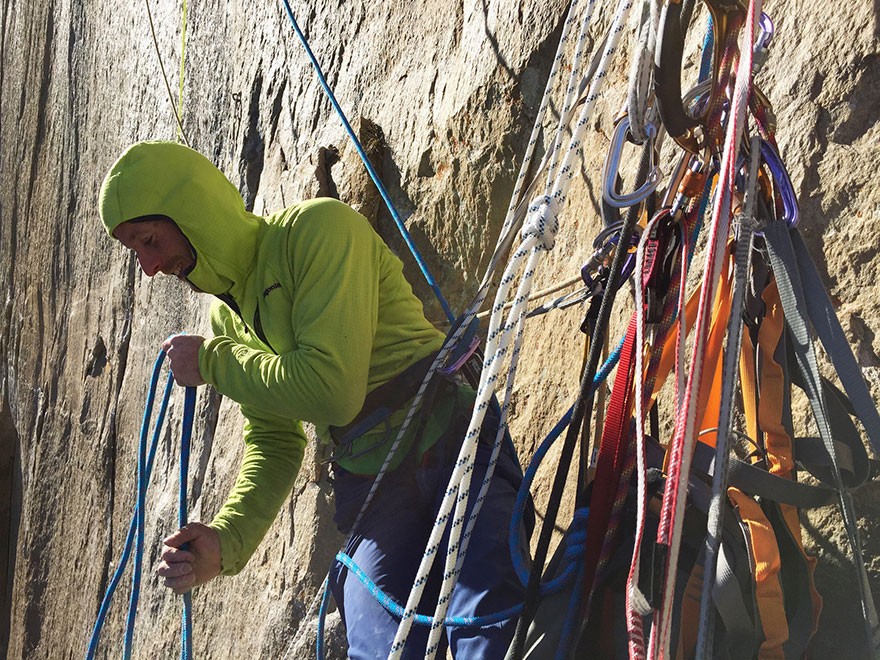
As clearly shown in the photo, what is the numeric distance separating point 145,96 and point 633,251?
15.5ft

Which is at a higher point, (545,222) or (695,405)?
(545,222)

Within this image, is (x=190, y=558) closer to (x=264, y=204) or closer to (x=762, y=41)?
(x=762, y=41)

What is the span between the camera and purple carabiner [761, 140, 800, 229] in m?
1.41

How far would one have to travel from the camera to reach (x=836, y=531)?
5.43 ft

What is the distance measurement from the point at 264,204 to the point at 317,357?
229cm

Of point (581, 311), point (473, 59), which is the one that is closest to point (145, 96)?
point (473, 59)

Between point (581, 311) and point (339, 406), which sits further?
point (581, 311)

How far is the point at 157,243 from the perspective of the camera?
79.8 inches

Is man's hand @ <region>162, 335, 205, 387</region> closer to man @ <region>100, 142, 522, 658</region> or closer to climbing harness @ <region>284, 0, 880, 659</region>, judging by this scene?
man @ <region>100, 142, 522, 658</region>

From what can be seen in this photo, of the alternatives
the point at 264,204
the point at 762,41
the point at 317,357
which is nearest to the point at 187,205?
the point at 317,357

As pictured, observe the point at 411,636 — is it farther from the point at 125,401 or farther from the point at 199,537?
the point at 125,401

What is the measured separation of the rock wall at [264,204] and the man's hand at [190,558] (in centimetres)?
87

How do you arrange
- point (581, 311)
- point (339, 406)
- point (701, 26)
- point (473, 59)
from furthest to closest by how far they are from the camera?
1. point (473, 59)
2. point (581, 311)
3. point (701, 26)
4. point (339, 406)

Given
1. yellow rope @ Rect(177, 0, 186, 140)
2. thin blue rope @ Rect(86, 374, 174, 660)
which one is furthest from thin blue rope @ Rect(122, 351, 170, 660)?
yellow rope @ Rect(177, 0, 186, 140)
